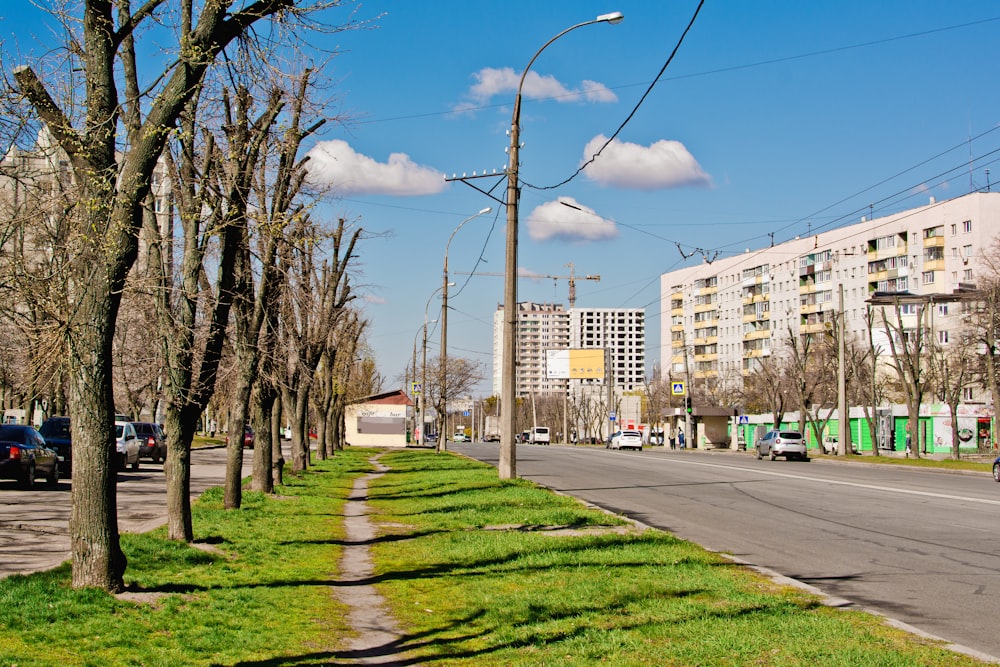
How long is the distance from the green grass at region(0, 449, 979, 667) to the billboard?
72672mm

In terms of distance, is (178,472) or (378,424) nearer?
(178,472)

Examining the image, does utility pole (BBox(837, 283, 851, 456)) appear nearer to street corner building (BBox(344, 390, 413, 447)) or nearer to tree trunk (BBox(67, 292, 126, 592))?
street corner building (BBox(344, 390, 413, 447))

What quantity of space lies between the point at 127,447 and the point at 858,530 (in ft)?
84.8

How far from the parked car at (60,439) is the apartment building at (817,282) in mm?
46490

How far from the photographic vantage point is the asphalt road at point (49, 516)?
1252cm

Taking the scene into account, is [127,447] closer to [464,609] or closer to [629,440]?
[464,609]

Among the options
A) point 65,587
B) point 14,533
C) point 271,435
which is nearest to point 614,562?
point 65,587

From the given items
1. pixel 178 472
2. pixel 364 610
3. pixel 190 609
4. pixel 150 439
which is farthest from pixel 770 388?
pixel 190 609

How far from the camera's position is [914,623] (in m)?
8.63

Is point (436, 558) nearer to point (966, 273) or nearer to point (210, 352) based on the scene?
point (210, 352)

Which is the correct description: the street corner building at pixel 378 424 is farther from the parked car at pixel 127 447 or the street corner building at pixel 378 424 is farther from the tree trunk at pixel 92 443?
the tree trunk at pixel 92 443

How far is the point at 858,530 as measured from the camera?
53.1ft

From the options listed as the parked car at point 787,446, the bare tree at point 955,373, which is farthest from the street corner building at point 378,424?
the bare tree at point 955,373

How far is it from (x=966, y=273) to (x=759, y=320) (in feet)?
118
